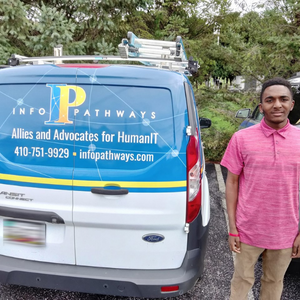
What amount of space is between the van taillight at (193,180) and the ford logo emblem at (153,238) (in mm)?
227

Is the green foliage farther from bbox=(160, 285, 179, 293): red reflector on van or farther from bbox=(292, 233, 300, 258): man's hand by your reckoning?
bbox=(160, 285, 179, 293): red reflector on van

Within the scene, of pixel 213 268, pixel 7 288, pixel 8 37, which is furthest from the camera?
pixel 8 37

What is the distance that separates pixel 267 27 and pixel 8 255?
25.0 feet

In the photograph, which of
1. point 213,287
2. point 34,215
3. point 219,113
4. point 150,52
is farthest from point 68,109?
point 219,113

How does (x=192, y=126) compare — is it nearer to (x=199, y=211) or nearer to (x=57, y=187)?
(x=199, y=211)

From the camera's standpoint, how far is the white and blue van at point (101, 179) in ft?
6.74

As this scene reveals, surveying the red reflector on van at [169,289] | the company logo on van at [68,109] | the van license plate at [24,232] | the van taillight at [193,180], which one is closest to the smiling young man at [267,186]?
the van taillight at [193,180]

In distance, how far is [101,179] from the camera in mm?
2051

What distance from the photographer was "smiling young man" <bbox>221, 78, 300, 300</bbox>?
1829mm

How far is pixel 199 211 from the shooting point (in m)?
2.17

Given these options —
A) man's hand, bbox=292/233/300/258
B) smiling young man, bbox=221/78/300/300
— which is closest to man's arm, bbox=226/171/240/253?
smiling young man, bbox=221/78/300/300

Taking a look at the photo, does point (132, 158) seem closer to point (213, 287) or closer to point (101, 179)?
point (101, 179)

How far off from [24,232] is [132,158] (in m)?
0.99

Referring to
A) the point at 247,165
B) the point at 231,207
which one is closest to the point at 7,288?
the point at 231,207
